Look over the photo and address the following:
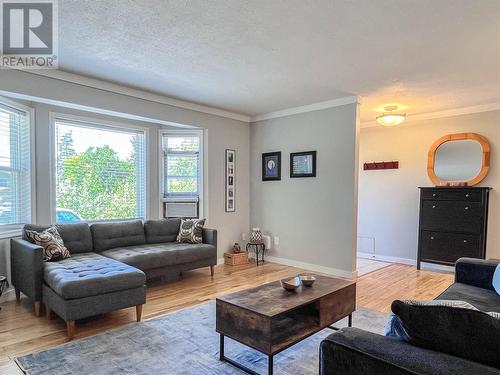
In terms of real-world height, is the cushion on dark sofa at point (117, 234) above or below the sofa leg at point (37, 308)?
above

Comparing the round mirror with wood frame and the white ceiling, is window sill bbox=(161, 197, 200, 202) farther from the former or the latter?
the round mirror with wood frame

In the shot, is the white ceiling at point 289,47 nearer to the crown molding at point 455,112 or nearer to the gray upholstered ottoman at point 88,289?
the crown molding at point 455,112

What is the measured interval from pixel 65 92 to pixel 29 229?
152 centimetres

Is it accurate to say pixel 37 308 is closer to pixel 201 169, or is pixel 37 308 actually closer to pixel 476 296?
pixel 201 169

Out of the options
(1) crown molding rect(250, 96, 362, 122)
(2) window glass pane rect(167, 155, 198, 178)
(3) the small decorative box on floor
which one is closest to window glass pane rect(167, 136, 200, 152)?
(2) window glass pane rect(167, 155, 198, 178)

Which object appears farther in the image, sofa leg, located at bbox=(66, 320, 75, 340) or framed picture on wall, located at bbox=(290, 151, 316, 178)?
framed picture on wall, located at bbox=(290, 151, 316, 178)

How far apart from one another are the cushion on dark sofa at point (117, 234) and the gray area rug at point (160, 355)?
153cm

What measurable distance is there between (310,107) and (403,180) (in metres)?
2.14

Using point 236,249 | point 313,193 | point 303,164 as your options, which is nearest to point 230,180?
point 236,249

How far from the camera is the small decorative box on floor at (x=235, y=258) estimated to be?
5102 mm

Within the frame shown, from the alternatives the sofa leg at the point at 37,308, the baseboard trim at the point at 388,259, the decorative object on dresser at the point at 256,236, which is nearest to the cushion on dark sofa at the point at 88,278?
the sofa leg at the point at 37,308

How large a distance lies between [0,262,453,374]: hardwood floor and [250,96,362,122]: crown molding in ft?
8.03

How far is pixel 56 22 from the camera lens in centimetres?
240

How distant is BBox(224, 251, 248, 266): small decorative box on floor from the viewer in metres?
5.10
